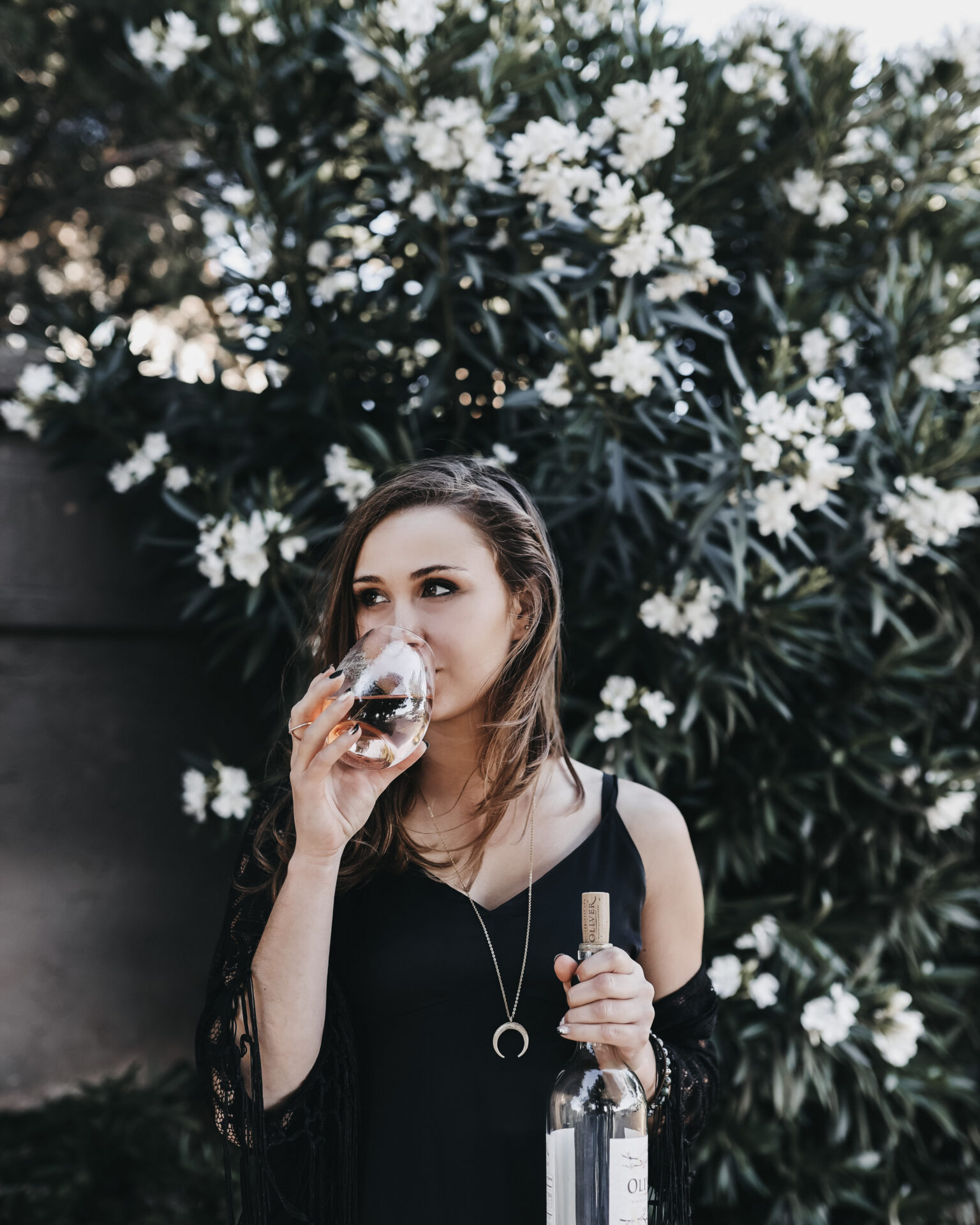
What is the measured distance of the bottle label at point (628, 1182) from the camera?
981 millimetres

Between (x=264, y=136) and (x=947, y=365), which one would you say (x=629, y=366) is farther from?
(x=264, y=136)

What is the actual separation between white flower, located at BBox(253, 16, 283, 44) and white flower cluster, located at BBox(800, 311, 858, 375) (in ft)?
5.04

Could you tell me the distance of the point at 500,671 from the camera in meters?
1.34

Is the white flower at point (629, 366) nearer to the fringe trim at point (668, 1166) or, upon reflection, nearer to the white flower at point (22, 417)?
the fringe trim at point (668, 1166)

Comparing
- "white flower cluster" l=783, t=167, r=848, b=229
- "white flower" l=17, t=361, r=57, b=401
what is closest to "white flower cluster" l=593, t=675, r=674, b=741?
"white flower cluster" l=783, t=167, r=848, b=229

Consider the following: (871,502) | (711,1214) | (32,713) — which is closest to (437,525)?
(871,502)

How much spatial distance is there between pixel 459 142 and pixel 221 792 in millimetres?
1611

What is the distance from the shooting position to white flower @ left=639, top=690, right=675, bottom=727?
2256mm

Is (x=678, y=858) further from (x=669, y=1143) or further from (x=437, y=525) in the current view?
(x=437, y=525)

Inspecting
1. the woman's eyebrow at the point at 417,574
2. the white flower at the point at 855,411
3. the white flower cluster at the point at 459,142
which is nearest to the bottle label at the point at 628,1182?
the woman's eyebrow at the point at 417,574

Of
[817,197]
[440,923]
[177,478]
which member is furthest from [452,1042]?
[817,197]

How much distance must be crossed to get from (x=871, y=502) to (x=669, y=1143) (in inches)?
65.0

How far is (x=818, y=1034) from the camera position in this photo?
238 centimetres

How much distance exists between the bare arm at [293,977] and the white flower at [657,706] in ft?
3.93
